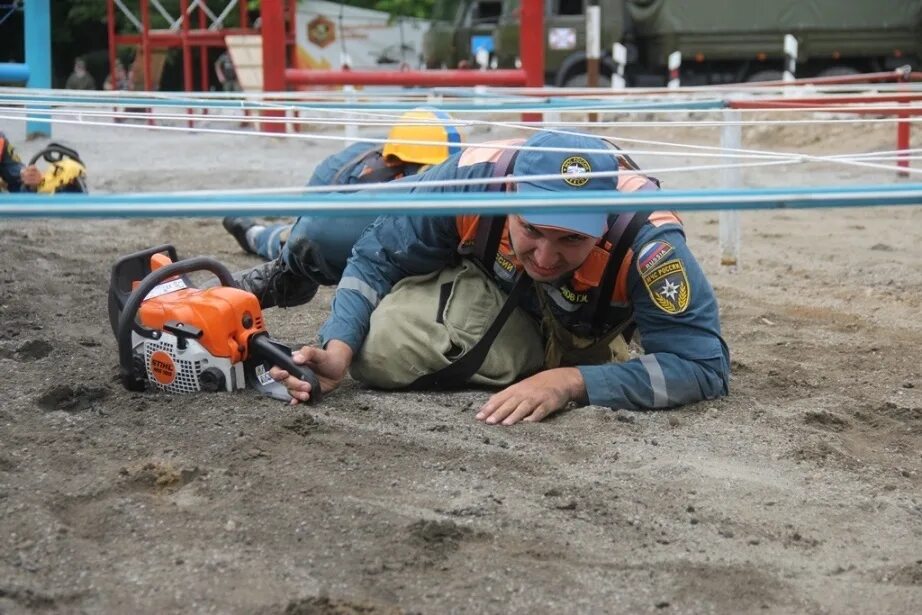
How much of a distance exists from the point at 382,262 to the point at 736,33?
1242 cm

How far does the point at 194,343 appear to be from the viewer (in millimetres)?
2912

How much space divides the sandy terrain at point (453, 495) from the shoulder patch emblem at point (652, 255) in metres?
0.35

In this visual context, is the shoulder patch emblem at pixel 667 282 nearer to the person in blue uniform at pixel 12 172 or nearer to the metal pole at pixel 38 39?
the person in blue uniform at pixel 12 172

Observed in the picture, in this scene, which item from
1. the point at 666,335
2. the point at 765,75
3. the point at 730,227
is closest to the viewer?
the point at 666,335

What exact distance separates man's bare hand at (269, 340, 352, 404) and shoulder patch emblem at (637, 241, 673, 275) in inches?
29.2

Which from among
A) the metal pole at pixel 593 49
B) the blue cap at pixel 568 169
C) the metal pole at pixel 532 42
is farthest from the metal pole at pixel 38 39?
the blue cap at pixel 568 169

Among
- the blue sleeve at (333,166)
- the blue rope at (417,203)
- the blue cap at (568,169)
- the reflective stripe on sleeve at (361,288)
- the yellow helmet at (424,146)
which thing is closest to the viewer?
the blue rope at (417,203)

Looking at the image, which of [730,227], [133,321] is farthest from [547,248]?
[730,227]

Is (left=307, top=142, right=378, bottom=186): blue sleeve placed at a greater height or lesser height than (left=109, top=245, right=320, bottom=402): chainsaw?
greater

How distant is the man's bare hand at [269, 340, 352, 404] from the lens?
2896mm

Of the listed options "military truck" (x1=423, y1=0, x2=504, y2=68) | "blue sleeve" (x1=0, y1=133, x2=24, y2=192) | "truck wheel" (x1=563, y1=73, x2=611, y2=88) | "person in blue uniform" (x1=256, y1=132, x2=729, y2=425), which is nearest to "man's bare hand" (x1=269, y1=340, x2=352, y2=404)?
"person in blue uniform" (x1=256, y1=132, x2=729, y2=425)

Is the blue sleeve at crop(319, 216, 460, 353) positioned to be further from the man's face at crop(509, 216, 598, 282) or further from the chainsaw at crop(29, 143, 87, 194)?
the chainsaw at crop(29, 143, 87, 194)

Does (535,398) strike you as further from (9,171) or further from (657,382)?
(9,171)

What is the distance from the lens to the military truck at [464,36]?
1581 cm
